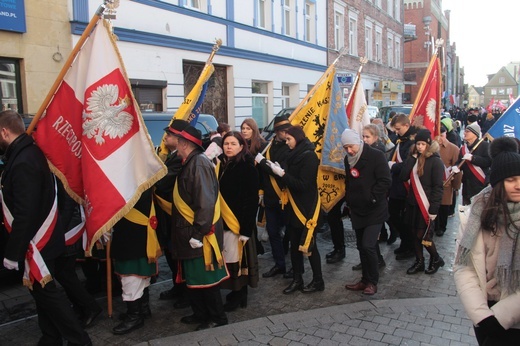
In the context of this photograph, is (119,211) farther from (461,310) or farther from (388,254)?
(388,254)

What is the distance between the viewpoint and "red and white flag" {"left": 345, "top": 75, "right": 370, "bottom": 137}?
24.4 feet

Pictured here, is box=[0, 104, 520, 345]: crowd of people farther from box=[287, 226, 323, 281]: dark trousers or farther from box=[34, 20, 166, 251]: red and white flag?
box=[34, 20, 166, 251]: red and white flag

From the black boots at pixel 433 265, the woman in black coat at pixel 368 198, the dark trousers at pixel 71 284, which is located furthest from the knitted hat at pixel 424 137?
the dark trousers at pixel 71 284

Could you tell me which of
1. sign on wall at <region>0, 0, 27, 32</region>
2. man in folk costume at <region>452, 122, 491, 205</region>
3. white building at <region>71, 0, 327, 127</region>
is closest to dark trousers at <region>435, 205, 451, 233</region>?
man in folk costume at <region>452, 122, 491, 205</region>

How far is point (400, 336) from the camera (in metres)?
4.09

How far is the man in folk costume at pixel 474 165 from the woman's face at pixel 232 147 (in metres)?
3.67

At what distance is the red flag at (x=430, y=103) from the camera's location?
7285 millimetres

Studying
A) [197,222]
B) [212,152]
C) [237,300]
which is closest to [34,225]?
[197,222]

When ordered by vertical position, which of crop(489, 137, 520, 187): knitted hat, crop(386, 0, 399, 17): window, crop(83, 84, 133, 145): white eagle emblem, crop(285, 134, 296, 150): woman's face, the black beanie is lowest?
crop(489, 137, 520, 187): knitted hat

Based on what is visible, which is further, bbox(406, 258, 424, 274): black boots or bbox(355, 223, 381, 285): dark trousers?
bbox(406, 258, 424, 274): black boots

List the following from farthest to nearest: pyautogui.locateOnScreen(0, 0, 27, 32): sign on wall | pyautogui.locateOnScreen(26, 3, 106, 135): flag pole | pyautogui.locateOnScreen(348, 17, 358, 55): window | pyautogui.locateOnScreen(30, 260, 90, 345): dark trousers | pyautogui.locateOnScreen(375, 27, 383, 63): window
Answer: pyautogui.locateOnScreen(375, 27, 383, 63): window, pyautogui.locateOnScreen(348, 17, 358, 55): window, pyautogui.locateOnScreen(0, 0, 27, 32): sign on wall, pyautogui.locateOnScreen(26, 3, 106, 135): flag pole, pyautogui.locateOnScreen(30, 260, 90, 345): dark trousers

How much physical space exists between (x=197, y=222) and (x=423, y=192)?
9.91 ft

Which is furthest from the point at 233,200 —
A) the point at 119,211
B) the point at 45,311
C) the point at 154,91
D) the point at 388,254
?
the point at 154,91

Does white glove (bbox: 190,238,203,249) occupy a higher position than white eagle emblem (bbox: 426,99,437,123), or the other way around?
white eagle emblem (bbox: 426,99,437,123)
